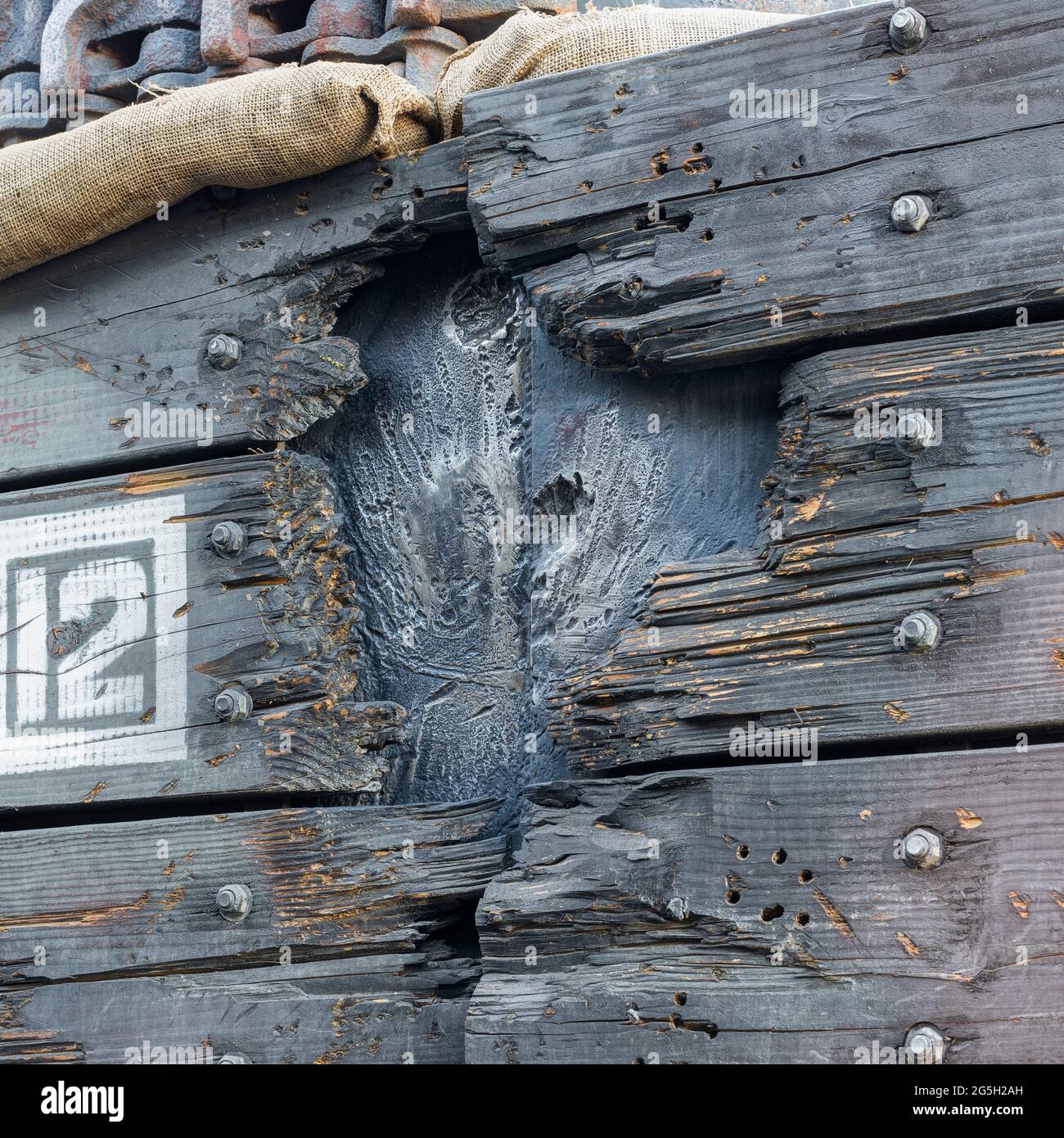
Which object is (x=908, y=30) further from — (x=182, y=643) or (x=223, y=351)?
(x=182, y=643)

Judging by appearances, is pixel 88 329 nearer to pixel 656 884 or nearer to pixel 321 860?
pixel 321 860

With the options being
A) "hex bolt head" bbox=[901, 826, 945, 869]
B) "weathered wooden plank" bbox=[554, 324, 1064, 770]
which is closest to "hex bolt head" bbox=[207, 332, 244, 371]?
"weathered wooden plank" bbox=[554, 324, 1064, 770]

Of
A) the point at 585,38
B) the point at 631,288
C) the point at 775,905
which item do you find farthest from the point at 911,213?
the point at 775,905

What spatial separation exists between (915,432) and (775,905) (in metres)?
0.64

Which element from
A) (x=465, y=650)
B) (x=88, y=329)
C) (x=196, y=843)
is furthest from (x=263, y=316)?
(x=196, y=843)

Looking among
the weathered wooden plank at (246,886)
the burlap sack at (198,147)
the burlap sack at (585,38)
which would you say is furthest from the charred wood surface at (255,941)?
A: the burlap sack at (585,38)

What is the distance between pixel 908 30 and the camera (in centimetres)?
183

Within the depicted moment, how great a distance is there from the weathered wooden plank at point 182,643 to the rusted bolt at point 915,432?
885 mm

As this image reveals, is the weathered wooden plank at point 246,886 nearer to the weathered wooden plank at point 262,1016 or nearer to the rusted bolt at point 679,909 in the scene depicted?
the weathered wooden plank at point 262,1016

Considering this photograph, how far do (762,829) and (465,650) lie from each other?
63 centimetres

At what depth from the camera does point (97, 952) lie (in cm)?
212

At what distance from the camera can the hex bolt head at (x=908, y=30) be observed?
183 cm

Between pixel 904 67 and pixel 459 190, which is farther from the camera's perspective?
pixel 459 190

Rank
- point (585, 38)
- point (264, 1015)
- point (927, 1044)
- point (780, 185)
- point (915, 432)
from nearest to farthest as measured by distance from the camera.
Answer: point (927, 1044) → point (915, 432) → point (780, 185) → point (264, 1015) → point (585, 38)
